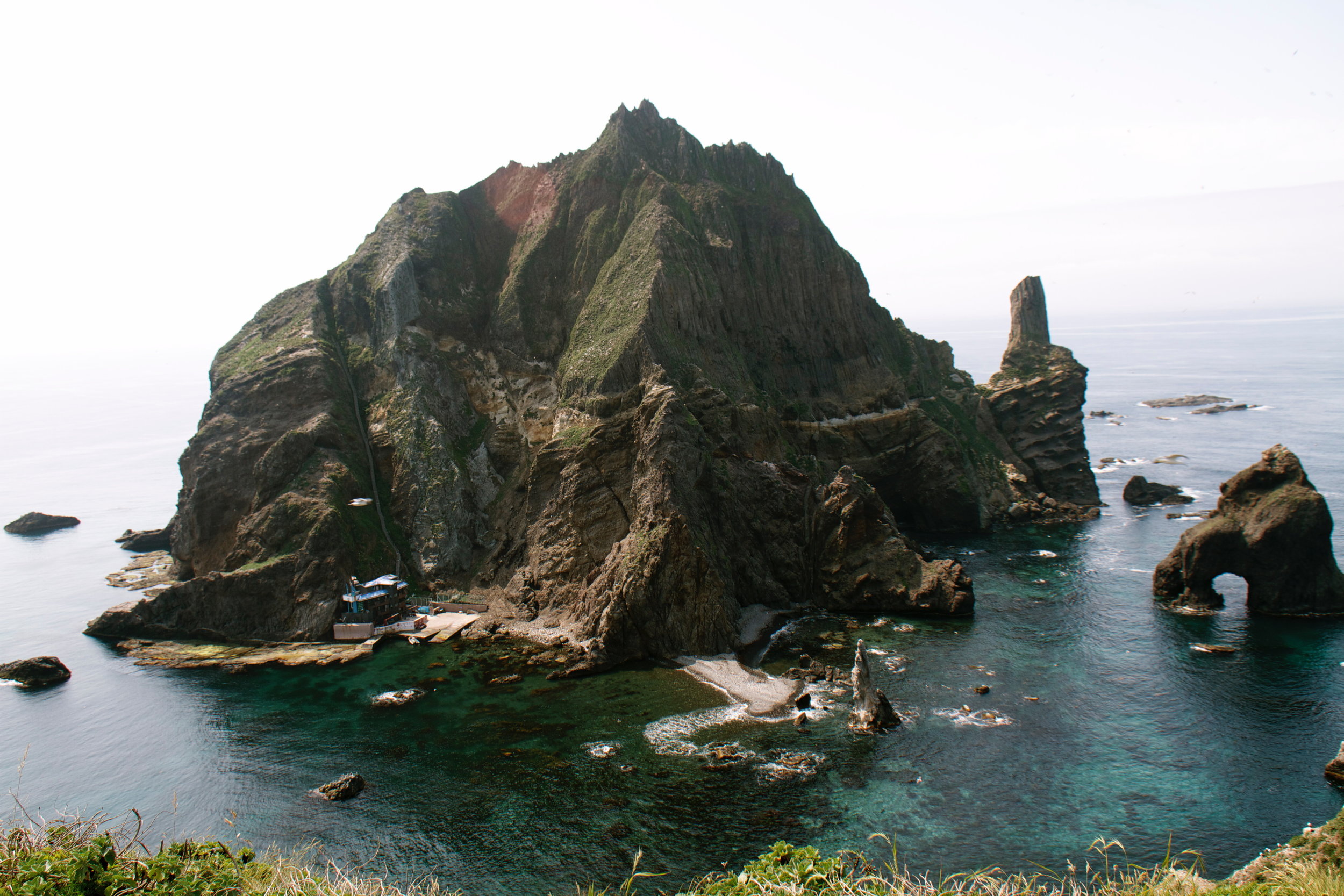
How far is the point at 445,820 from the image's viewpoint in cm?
4225

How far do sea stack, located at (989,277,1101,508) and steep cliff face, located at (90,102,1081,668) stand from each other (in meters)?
3.01

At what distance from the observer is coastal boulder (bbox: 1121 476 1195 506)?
107 m

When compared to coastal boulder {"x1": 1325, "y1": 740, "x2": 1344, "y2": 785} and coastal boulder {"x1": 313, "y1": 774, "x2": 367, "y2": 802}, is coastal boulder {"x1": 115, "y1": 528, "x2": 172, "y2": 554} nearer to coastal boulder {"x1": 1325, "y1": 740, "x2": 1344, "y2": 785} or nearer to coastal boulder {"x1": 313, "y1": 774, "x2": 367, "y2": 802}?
coastal boulder {"x1": 313, "y1": 774, "x2": 367, "y2": 802}

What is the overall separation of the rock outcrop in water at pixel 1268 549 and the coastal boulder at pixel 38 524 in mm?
162291

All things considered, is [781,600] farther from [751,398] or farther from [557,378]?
[557,378]

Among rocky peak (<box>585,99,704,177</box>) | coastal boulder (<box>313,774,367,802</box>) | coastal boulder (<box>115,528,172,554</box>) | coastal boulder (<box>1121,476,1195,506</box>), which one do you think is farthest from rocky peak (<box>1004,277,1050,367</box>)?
coastal boulder (<box>115,528,172,554</box>)

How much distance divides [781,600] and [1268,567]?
43.0 metres

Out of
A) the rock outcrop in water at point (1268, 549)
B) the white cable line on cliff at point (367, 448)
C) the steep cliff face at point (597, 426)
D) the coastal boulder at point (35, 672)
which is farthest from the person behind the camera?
the white cable line on cliff at point (367, 448)

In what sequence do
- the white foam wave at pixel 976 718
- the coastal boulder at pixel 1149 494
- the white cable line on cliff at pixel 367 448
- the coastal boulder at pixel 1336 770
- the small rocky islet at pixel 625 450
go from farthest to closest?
1. the coastal boulder at pixel 1149 494
2. the white cable line on cliff at pixel 367 448
3. the small rocky islet at pixel 625 450
4. the white foam wave at pixel 976 718
5. the coastal boulder at pixel 1336 770

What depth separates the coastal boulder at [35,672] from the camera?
6444 centimetres

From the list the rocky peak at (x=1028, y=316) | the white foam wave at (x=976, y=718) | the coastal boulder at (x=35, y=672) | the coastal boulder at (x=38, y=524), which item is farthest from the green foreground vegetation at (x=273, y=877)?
the coastal boulder at (x=38, y=524)

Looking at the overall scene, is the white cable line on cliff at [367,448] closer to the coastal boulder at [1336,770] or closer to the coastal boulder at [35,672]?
the coastal boulder at [35,672]

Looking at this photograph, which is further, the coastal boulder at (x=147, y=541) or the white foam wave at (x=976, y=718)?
the coastal boulder at (x=147, y=541)

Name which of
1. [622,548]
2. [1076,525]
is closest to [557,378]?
[622,548]
